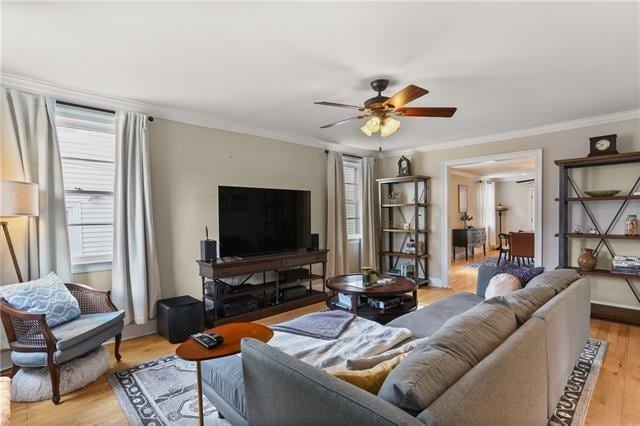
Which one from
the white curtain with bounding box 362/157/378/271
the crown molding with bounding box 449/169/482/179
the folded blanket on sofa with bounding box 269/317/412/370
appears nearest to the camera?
the folded blanket on sofa with bounding box 269/317/412/370

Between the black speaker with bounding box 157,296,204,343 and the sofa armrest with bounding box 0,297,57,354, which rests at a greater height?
the sofa armrest with bounding box 0,297,57,354

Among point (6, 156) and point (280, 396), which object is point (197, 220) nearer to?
point (6, 156)

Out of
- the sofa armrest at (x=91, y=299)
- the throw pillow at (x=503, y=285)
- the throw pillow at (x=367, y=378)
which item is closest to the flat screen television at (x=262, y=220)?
the sofa armrest at (x=91, y=299)

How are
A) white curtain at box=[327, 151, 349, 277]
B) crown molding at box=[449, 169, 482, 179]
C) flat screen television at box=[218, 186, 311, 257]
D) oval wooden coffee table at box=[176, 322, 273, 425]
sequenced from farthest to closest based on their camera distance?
crown molding at box=[449, 169, 482, 179] → white curtain at box=[327, 151, 349, 277] → flat screen television at box=[218, 186, 311, 257] → oval wooden coffee table at box=[176, 322, 273, 425]

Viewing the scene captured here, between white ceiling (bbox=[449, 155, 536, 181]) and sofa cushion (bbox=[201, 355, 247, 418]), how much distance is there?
228 inches

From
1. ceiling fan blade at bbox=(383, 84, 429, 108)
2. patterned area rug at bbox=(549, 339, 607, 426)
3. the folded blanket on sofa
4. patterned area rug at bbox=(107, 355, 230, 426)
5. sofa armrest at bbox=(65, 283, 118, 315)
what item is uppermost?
ceiling fan blade at bbox=(383, 84, 429, 108)

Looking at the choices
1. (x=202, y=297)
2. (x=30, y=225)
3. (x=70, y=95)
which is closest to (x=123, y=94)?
(x=70, y=95)

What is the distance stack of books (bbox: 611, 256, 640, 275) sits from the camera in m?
3.70

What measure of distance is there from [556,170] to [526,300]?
11.2ft

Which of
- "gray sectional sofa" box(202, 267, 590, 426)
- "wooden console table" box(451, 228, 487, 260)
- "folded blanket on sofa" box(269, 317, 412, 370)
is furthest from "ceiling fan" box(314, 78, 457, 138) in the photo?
"wooden console table" box(451, 228, 487, 260)

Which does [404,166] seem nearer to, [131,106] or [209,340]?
[131,106]

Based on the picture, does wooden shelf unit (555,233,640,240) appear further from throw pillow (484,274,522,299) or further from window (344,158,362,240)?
Answer: window (344,158,362,240)

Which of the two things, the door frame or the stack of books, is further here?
the door frame

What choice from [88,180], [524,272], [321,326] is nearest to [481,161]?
[524,272]
